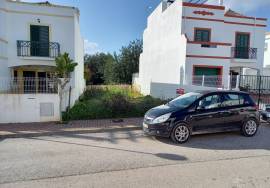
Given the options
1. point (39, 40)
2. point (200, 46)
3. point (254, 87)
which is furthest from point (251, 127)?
point (39, 40)

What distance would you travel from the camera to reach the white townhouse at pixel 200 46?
14984 millimetres

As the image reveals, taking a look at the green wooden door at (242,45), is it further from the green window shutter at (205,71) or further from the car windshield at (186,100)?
the car windshield at (186,100)

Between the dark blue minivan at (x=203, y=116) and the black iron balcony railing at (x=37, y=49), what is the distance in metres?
9.13

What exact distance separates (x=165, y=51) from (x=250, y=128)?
485 inches

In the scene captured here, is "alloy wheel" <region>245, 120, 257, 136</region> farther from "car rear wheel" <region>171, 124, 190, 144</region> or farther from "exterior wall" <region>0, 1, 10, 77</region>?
"exterior wall" <region>0, 1, 10, 77</region>

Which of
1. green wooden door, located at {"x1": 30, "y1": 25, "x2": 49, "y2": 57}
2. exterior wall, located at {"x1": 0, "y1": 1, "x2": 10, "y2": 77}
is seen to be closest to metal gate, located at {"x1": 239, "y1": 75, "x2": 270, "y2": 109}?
green wooden door, located at {"x1": 30, "y1": 25, "x2": 49, "y2": 57}

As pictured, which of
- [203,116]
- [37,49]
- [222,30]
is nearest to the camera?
[203,116]

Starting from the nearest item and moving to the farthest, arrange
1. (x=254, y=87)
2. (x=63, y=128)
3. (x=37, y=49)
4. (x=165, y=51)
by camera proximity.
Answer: (x=63, y=128) → (x=37, y=49) → (x=254, y=87) → (x=165, y=51)

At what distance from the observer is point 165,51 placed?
60.5 ft

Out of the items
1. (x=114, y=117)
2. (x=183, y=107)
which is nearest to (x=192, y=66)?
(x=114, y=117)

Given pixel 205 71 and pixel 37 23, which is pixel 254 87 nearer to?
pixel 205 71

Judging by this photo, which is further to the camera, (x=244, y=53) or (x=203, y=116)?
(x=244, y=53)

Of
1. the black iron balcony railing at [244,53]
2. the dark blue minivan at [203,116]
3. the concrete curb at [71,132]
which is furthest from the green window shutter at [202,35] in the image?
the concrete curb at [71,132]

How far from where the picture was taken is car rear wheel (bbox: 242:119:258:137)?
286 inches
